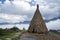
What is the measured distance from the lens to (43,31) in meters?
32.9

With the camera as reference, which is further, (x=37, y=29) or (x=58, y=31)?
(x=58, y=31)

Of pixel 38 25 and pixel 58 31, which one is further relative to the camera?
pixel 58 31

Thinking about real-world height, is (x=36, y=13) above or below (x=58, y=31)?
above

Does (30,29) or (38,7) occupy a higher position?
(38,7)

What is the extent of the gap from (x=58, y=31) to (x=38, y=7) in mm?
5916

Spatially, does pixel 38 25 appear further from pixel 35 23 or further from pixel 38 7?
pixel 38 7

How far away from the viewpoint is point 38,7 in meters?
33.6

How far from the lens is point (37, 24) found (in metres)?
32.7

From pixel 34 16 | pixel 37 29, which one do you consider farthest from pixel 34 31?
pixel 34 16

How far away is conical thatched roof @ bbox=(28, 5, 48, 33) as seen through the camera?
32562 mm

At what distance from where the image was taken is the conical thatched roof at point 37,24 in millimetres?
32562

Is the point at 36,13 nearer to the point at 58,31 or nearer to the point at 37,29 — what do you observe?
the point at 37,29

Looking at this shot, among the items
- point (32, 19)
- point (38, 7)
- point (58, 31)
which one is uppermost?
point (38, 7)

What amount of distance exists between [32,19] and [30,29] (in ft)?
6.07
